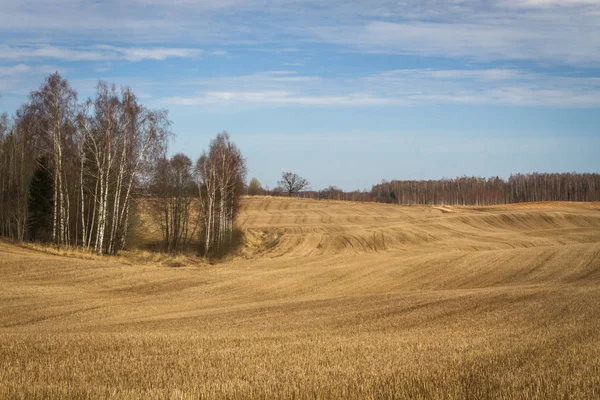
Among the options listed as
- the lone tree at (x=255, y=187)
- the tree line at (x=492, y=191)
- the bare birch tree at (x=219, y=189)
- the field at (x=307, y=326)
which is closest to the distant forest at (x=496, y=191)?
the tree line at (x=492, y=191)

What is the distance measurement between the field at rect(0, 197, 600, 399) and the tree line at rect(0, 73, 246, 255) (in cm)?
509

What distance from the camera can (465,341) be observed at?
39.9ft

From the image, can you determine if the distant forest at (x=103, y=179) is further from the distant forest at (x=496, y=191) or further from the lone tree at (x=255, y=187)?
the distant forest at (x=496, y=191)

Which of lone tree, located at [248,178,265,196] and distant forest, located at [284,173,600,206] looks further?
distant forest, located at [284,173,600,206]

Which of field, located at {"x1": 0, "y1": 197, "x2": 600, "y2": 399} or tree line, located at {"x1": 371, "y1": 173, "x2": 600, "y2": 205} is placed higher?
tree line, located at {"x1": 371, "y1": 173, "x2": 600, "y2": 205}

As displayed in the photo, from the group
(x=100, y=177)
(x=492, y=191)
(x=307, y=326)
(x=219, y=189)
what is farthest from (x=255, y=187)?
(x=307, y=326)

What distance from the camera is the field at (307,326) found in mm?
7449

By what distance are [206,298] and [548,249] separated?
24750mm

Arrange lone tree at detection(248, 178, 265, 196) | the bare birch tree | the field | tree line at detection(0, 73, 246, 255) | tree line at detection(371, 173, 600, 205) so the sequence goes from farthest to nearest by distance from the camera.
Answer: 1. tree line at detection(371, 173, 600, 205)
2. lone tree at detection(248, 178, 265, 196)
3. the bare birch tree
4. tree line at detection(0, 73, 246, 255)
5. the field

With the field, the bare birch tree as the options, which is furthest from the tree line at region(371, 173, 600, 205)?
the field

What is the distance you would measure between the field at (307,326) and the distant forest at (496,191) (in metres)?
116

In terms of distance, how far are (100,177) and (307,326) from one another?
27.9m

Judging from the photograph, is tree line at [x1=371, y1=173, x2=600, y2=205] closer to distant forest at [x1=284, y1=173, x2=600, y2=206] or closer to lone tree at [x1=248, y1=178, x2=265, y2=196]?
distant forest at [x1=284, y1=173, x2=600, y2=206]

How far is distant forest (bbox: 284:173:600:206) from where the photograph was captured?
541 ft
